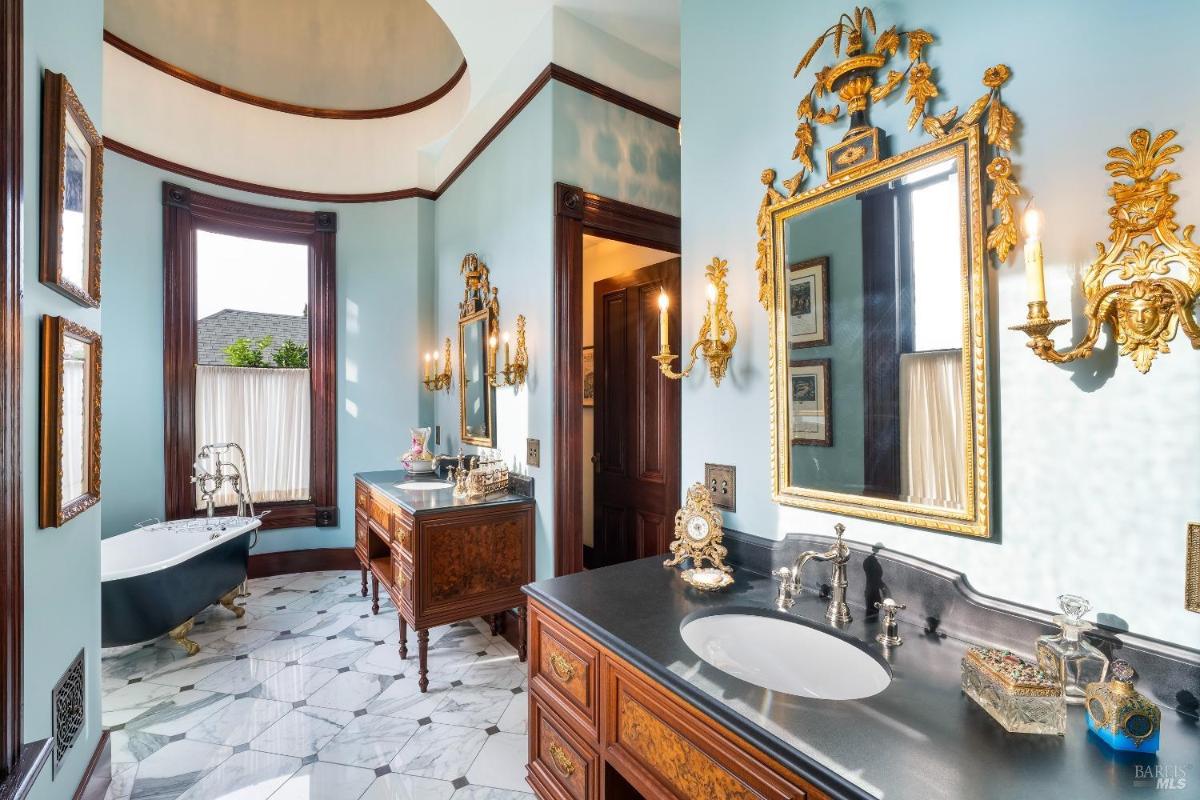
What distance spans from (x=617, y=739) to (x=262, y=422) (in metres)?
4.17

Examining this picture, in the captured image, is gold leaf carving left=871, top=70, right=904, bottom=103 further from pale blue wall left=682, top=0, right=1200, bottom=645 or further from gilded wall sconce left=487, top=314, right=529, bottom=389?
gilded wall sconce left=487, top=314, right=529, bottom=389

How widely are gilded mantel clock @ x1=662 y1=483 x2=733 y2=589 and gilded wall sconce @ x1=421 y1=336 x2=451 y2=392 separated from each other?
116 inches

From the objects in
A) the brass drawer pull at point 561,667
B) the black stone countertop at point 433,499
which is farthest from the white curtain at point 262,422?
the brass drawer pull at point 561,667

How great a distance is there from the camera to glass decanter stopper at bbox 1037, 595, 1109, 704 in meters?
0.88

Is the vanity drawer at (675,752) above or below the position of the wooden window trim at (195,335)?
below

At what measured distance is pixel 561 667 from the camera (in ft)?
4.50

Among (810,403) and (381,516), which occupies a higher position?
(810,403)

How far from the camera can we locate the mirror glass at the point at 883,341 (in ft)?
3.80

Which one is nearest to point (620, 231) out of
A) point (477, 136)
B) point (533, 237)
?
point (533, 237)

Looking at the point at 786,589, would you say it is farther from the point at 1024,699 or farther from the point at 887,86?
the point at 887,86

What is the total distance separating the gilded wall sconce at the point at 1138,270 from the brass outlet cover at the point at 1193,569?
11.0 inches

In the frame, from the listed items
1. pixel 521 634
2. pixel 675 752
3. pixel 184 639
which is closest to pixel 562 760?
pixel 675 752

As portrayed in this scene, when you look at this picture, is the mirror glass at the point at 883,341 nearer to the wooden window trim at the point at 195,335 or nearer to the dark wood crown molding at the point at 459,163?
the dark wood crown molding at the point at 459,163

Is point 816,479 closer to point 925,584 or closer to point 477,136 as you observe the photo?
point 925,584
